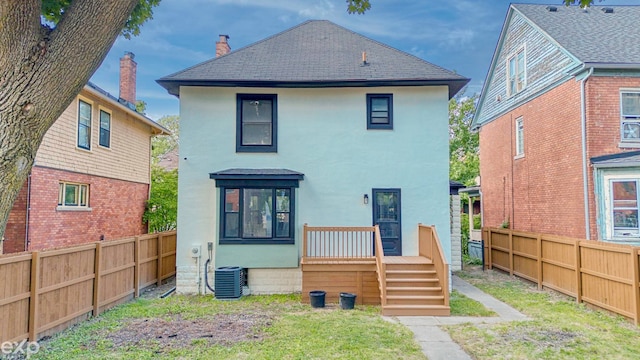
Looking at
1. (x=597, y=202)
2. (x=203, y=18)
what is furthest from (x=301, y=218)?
(x=203, y=18)

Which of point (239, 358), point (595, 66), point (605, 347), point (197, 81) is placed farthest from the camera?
point (595, 66)

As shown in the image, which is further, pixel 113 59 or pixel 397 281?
pixel 113 59

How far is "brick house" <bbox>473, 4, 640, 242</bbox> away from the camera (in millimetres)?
10797

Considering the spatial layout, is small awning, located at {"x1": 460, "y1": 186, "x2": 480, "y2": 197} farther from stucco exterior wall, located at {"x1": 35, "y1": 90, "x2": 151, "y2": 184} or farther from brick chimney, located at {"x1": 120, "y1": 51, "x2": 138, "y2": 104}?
brick chimney, located at {"x1": 120, "y1": 51, "x2": 138, "y2": 104}

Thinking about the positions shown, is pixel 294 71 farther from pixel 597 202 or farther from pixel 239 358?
pixel 597 202

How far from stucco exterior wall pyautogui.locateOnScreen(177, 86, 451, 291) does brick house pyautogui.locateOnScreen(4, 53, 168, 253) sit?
363 centimetres

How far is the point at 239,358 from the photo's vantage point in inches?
213

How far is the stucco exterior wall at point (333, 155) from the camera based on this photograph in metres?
10.2

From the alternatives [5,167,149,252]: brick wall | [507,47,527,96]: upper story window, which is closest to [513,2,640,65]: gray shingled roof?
[507,47,527,96]: upper story window

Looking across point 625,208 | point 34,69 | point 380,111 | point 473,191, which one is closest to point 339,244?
point 380,111

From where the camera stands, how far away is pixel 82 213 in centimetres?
1210

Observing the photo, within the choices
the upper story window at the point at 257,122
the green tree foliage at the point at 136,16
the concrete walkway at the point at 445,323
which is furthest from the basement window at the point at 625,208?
the green tree foliage at the point at 136,16

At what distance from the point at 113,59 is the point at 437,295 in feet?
56.9

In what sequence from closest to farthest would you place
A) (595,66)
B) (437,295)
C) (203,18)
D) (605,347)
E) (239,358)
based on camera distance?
(239,358) → (605,347) → (437,295) → (595,66) → (203,18)
